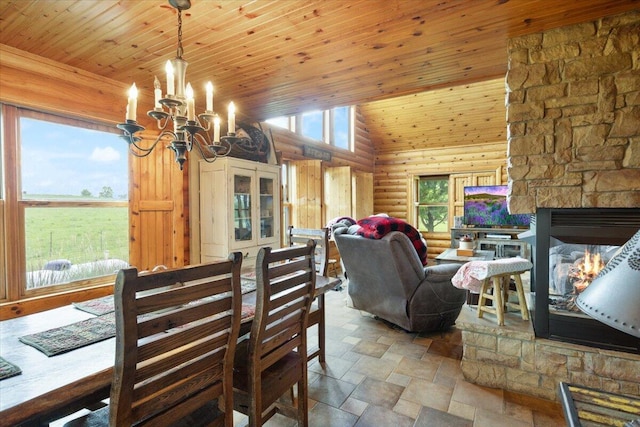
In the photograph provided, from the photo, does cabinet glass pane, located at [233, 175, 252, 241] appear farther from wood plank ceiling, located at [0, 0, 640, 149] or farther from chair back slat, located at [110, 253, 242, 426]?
chair back slat, located at [110, 253, 242, 426]

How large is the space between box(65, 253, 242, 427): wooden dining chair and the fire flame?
8.01 ft

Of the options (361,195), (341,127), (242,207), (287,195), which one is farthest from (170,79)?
(341,127)

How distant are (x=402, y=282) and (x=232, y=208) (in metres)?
1.92

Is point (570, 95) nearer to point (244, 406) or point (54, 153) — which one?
point (244, 406)

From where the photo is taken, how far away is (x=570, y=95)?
2.15 m

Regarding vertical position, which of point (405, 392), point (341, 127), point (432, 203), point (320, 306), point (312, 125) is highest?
point (341, 127)

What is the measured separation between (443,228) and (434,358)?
5045 millimetres

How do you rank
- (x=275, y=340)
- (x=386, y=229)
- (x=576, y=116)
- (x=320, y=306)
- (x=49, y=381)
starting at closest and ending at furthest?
(x=49, y=381) → (x=275, y=340) → (x=576, y=116) → (x=320, y=306) → (x=386, y=229)

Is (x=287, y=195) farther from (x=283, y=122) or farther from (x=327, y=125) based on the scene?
(x=327, y=125)

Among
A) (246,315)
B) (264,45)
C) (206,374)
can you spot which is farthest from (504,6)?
(206,374)

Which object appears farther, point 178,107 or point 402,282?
point 402,282

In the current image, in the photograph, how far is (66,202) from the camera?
8.68ft

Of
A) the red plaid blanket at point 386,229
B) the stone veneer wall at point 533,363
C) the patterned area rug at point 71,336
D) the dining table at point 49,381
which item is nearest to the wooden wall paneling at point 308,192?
the red plaid blanket at point 386,229

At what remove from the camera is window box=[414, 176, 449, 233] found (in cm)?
727
